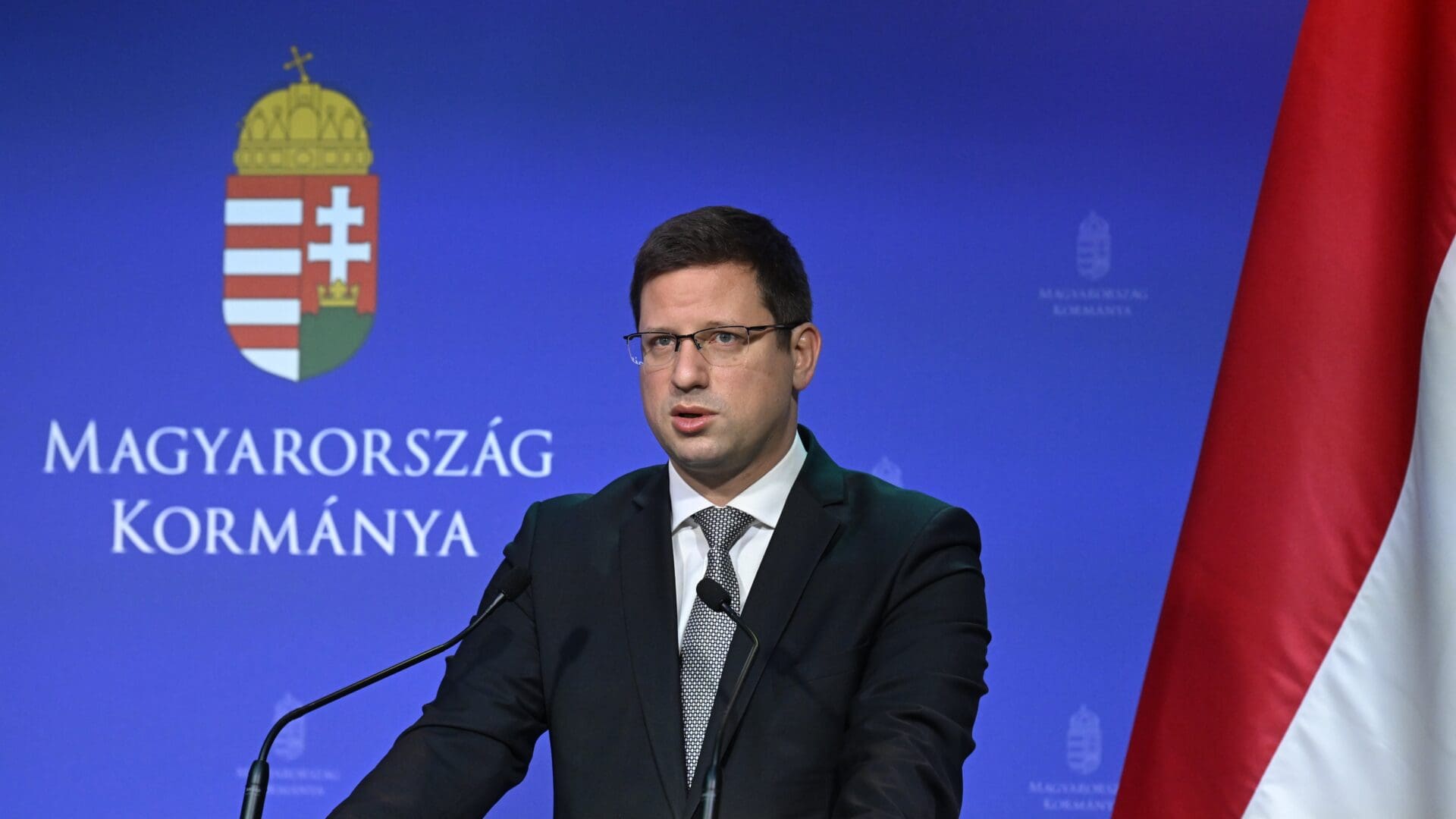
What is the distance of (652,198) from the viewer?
143 inches

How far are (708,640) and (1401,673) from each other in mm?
1029

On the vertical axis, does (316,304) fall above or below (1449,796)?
above

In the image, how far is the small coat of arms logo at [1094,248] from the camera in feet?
11.5

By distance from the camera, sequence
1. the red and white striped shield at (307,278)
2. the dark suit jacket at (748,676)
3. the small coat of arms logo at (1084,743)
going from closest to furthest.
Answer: the dark suit jacket at (748,676)
the small coat of arms logo at (1084,743)
the red and white striped shield at (307,278)

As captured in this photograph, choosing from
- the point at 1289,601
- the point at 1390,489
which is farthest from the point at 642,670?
the point at 1390,489

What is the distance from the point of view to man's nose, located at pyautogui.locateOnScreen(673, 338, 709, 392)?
229cm

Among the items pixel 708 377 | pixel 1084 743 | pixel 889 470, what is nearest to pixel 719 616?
pixel 708 377

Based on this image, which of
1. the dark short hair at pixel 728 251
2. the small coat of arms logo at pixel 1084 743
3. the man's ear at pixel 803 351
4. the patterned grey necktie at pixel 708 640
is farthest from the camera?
the small coat of arms logo at pixel 1084 743

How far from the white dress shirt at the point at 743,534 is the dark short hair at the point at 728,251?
28 cm

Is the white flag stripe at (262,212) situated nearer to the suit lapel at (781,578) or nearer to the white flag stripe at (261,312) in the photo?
the white flag stripe at (261,312)

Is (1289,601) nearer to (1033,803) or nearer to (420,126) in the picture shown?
(1033,803)

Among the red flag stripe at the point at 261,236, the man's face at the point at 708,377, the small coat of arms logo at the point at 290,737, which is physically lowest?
the small coat of arms logo at the point at 290,737

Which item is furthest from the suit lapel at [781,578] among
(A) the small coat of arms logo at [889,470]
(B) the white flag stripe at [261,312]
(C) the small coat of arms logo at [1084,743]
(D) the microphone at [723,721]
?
(B) the white flag stripe at [261,312]

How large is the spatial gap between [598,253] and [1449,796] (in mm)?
2458
